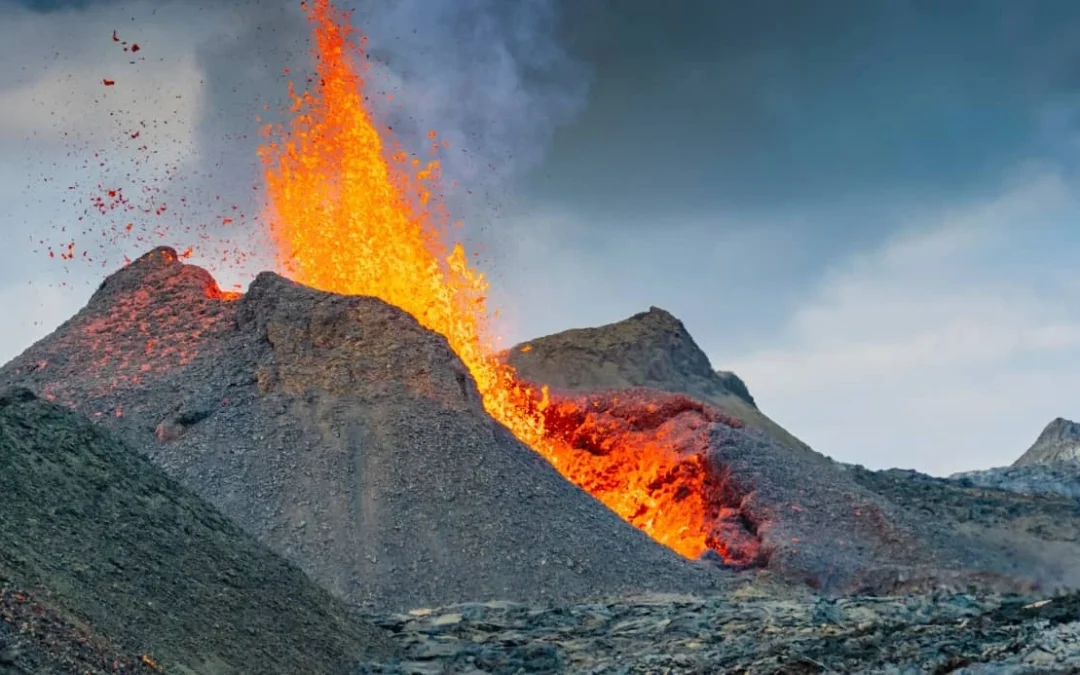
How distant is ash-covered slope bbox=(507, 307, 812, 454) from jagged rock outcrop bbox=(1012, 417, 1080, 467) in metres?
20.9

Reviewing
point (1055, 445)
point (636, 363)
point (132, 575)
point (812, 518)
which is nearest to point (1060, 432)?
point (1055, 445)

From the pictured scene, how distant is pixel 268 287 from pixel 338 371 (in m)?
4.82

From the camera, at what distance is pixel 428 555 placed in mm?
31688

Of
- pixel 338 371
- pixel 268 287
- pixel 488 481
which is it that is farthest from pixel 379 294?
pixel 488 481

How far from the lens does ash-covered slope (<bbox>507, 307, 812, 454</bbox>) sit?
182ft

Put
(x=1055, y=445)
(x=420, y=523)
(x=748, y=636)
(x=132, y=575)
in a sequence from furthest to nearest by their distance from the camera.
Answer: (x=1055, y=445)
(x=420, y=523)
(x=748, y=636)
(x=132, y=575)

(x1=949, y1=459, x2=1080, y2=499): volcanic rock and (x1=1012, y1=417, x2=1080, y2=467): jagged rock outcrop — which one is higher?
(x1=1012, y1=417, x2=1080, y2=467): jagged rock outcrop

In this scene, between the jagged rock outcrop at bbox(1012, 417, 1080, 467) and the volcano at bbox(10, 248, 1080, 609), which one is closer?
the volcano at bbox(10, 248, 1080, 609)

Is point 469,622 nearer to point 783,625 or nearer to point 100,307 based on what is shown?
point 783,625

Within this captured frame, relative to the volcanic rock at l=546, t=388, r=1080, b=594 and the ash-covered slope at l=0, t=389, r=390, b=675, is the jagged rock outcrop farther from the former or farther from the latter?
the ash-covered slope at l=0, t=389, r=390, b=675

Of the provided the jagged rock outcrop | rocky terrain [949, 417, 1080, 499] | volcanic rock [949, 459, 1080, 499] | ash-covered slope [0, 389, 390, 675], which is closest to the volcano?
ash-covered slope [0, 389, 390, 675]

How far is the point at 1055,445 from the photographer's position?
75.4 meters

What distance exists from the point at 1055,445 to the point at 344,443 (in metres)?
50.6

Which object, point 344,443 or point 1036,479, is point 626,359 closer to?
point 1036,479
